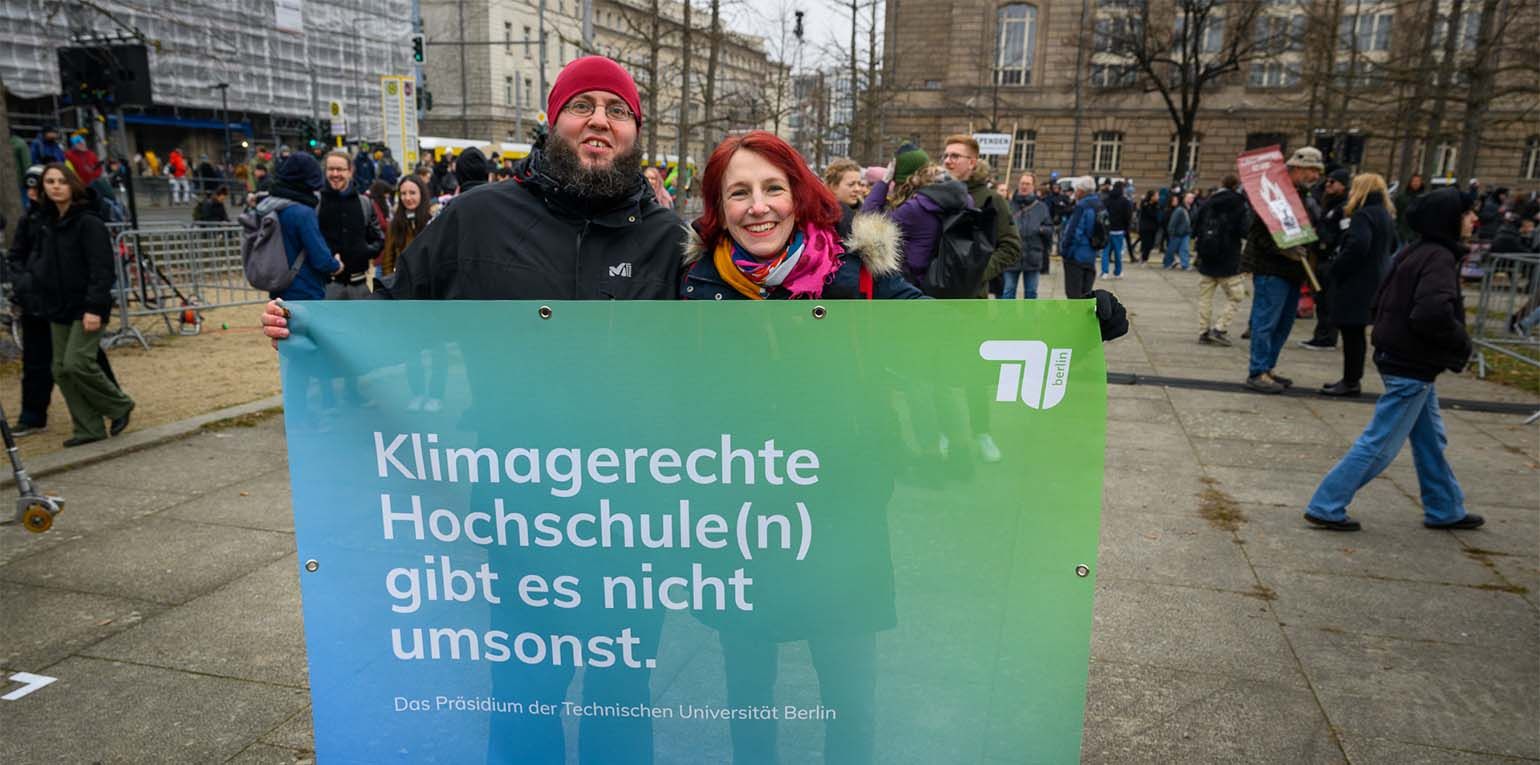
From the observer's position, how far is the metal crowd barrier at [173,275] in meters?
10.6

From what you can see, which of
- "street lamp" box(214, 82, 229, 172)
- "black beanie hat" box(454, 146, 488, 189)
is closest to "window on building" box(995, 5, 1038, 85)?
"street lamp" box(214, 82, 229, 172)

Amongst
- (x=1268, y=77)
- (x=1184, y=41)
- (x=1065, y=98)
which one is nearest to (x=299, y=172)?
(x=1184, y=41)

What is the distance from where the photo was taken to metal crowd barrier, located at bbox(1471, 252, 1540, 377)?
398 inches

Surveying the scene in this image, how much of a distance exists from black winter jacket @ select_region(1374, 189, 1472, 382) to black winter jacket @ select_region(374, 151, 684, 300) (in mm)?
4279

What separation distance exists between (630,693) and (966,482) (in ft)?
2.79

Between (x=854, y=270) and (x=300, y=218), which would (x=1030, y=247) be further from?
(x=854, y=270)

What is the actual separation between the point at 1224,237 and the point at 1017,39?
137 ft

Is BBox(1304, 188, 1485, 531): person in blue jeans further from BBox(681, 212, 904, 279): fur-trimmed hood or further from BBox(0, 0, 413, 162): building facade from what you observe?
BBox(0, 0, 413, 162): building facade

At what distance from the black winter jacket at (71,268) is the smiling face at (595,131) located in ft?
17.4

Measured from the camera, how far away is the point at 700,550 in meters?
2.06

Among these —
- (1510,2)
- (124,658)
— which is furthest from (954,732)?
(1510,2)

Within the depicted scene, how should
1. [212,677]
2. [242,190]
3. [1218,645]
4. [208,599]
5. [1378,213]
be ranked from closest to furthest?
[212,677], [1218,645], [208,599], [1378,213], [242,190]

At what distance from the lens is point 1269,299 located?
9086mm

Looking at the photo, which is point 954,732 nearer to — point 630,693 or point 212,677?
point 630,693
